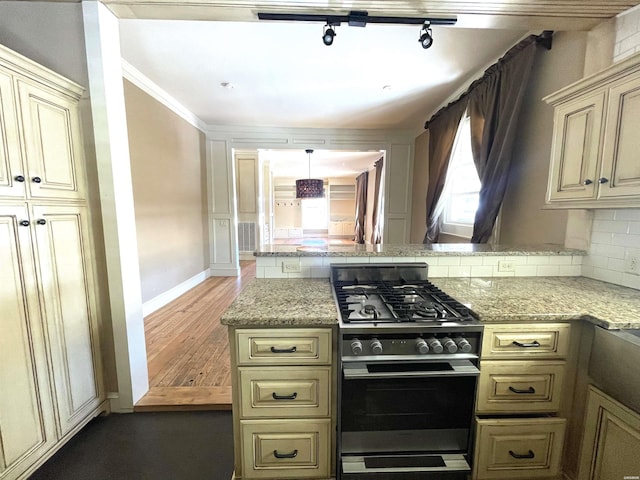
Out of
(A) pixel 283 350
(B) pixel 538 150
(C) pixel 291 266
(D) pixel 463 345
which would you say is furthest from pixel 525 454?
(B) pixel 538 150

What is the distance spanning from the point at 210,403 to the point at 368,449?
111 centimetres

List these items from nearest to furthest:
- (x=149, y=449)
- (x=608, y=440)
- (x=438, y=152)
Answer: (x=608, y=440)
(x=149, y=449)
(x=438, y=152)

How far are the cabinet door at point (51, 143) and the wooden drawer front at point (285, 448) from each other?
153 centimetres

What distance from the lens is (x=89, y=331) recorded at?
1.55 m

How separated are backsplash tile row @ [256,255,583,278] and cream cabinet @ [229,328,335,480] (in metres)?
0.56

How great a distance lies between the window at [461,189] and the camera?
298 centimetres

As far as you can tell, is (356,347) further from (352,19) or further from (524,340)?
(352,19)

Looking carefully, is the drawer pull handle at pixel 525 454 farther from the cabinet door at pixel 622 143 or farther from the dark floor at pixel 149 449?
the dark floor at pixel 149 449

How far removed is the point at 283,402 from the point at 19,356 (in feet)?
4.08

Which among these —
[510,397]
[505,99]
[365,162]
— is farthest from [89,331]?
[365,162]

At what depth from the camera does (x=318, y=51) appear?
230cm

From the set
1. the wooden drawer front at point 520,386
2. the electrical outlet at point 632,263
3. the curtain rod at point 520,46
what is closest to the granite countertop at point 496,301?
the electrical outlet at point 632,263

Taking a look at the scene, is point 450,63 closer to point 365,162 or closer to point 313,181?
point 313,181

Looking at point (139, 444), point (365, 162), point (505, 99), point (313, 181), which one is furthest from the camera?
point (365, 162)
